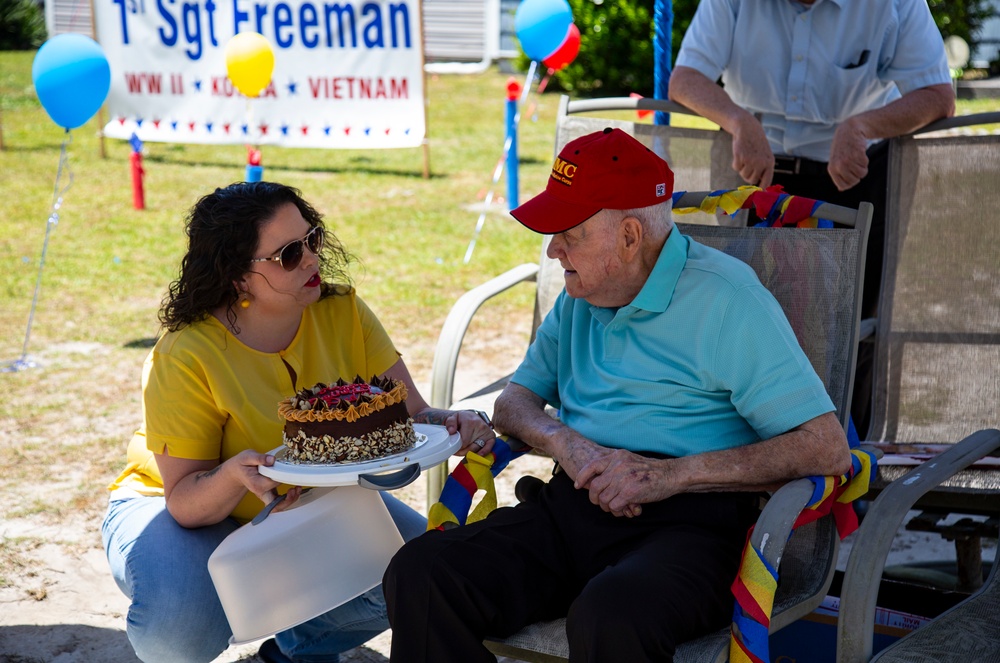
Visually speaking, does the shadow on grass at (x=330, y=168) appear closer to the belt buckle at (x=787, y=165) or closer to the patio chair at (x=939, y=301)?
the belt buckle at (x=787, y=165)

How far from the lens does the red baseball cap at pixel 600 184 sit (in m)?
2.43

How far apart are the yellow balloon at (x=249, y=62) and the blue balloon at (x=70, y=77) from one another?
879 millimetres

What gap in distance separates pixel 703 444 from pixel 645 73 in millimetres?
12392

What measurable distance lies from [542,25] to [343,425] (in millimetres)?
6242

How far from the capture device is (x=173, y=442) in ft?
8.16

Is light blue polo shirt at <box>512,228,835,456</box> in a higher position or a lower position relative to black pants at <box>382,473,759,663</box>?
higher

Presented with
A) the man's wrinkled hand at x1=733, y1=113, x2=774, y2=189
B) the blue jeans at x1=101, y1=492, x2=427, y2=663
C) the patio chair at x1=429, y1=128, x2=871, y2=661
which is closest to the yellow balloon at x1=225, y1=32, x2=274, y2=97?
the patio chair at x1=429, y1=128, x2=871, y2=661

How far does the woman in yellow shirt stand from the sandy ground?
0.68m

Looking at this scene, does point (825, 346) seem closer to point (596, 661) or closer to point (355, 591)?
point (596, 661)

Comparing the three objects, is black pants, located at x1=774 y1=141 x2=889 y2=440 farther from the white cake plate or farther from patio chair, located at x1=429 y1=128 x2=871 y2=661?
the white cake plate

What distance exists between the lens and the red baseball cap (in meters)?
2.43

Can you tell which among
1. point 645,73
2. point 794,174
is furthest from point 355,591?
point 645,73

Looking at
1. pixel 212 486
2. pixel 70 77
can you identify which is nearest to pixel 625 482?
pixel 212 486

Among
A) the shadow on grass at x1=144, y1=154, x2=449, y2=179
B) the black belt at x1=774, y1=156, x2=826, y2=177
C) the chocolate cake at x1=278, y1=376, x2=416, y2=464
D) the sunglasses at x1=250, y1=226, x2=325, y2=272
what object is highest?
the sunglasses at x1=250, y1=226, x2=325, y2=272
